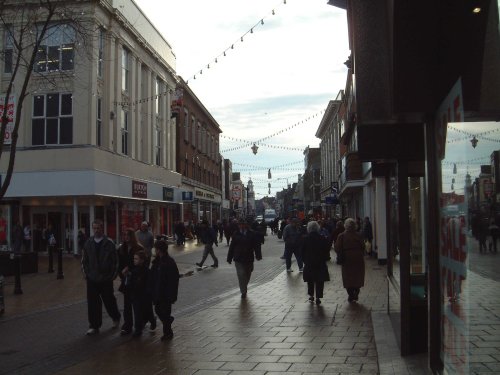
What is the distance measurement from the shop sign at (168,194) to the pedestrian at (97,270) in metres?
30.1

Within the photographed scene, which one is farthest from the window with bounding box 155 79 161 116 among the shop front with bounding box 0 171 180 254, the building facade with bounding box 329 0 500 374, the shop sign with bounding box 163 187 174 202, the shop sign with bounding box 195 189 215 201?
the building facade with bounding box 329 0 500 374

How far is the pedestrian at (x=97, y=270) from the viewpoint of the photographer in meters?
9.37

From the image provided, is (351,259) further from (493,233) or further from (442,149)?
(493,233)

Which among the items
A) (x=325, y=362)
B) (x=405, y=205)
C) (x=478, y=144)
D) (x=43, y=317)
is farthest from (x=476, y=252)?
(x=43, y=317)

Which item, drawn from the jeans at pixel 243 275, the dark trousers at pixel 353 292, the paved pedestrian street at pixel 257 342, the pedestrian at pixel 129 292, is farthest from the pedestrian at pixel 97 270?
the dark trousers at pixel 353 292

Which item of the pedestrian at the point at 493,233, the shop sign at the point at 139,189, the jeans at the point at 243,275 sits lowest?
the jeans at the point at 243,275

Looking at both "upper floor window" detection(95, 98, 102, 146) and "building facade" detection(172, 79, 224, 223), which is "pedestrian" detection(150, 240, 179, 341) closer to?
"upper floor window" detection(95, 98, 102, 146)

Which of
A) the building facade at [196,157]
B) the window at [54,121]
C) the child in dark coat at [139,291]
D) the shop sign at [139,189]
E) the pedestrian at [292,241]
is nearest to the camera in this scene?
the child in dark coat at [139,291]

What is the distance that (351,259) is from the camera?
11773 millimetres

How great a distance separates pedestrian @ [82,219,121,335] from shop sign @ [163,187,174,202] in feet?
98.9

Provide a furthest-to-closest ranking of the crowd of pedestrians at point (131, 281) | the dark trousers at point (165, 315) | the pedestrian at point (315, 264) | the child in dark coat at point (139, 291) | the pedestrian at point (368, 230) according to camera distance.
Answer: the pedestrian at point (368, 230) < the pedestrian at point (315, 264) < the child in dark coat at point (139, 291) < the crowd of pedestrians at point (131, 281) < the dark trousers at point (165, 315)

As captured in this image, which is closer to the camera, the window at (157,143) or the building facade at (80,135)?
the building facade at (80,135)

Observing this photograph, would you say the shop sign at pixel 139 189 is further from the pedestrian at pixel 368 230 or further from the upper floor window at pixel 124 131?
the pedestrian at pixel 368 230

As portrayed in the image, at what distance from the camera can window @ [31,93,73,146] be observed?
2802cm
